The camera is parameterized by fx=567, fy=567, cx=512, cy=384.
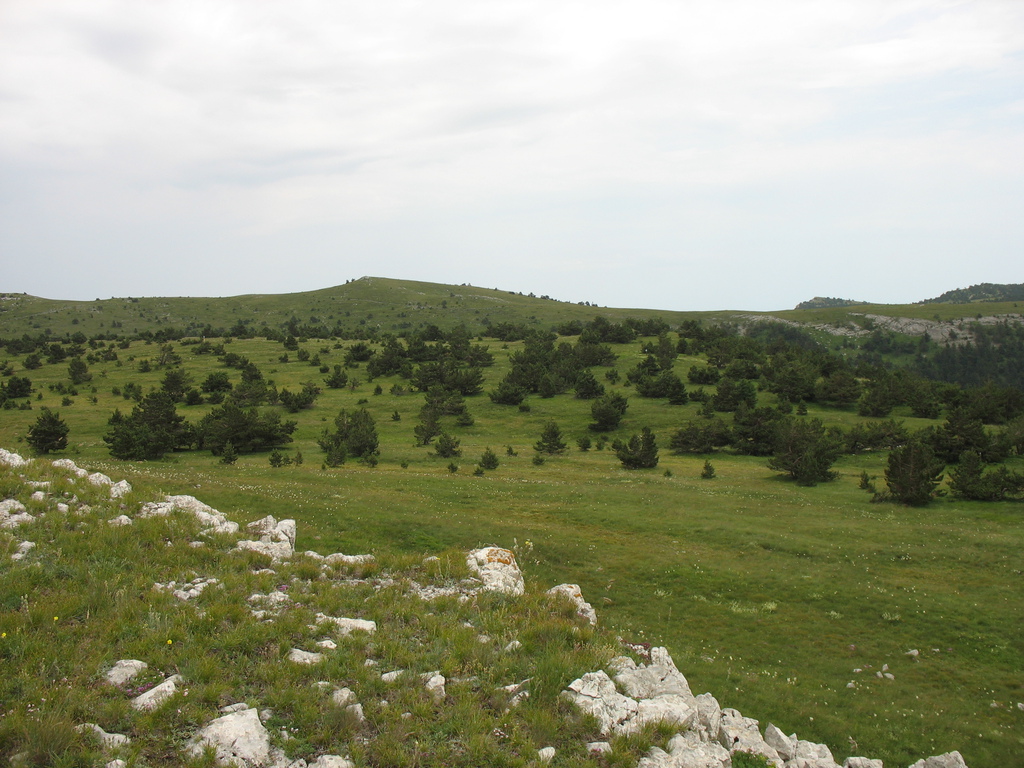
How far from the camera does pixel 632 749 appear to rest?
25.6 feet

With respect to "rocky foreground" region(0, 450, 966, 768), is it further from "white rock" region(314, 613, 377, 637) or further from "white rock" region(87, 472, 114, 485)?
"white rock" region(87, 472, 114, 485)

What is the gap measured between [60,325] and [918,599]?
7914 inches

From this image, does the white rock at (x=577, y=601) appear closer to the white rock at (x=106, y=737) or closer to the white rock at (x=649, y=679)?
the white rock at (x=649, y=679)

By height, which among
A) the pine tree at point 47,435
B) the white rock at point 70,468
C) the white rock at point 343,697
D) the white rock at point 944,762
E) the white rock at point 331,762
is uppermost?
the white rock at point 70,468

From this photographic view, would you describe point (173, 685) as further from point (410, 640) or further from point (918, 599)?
point (918, 599)

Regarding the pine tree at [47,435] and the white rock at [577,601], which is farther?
the pine tree at [47,435]

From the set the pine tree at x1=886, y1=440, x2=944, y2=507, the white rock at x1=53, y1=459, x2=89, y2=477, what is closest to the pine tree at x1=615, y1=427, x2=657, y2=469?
the pine tree at x1=886, y1=440, x2=944, y2=507

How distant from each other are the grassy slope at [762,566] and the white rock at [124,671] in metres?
10.3

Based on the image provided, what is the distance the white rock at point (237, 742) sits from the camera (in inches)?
273

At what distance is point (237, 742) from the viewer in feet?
23.3

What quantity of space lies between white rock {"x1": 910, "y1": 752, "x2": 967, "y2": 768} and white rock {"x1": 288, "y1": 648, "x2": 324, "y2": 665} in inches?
447

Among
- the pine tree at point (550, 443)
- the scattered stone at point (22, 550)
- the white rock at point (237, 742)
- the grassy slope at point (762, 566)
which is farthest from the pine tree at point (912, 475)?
the scattered stone at point (22, 550)

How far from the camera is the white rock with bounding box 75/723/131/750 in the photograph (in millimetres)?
6801

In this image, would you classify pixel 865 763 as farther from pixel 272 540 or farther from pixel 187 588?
pixel 272 540
